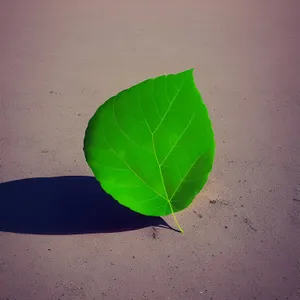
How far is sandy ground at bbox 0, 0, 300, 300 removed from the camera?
0.72 metres

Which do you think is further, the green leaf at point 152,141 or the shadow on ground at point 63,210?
the shadow on ground at point 63,210

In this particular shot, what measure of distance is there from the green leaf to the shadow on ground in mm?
99

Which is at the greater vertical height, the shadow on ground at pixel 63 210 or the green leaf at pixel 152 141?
the green leaf at pixel 152 141

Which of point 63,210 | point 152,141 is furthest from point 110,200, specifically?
point 152,141

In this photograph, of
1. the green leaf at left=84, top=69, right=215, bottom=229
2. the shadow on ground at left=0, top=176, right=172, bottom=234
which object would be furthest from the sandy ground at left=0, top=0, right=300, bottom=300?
the green leaf at left=84, top=69, right=215, bottom=229

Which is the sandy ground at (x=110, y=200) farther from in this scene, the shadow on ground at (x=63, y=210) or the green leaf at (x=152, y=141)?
the green leaf at (x=152, y=141)

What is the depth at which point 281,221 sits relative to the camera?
0.82 meters

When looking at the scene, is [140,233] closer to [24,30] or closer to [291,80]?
[291,80]

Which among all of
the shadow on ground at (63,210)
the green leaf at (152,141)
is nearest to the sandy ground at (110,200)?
the shadow on ground at (63,210)

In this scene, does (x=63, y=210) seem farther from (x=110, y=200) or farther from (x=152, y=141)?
(x=152, y=141)

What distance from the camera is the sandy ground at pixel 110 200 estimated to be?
72 centimetres

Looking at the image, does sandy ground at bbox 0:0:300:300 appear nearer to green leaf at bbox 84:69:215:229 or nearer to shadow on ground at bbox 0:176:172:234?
shadow on ground at bbox 0:176:172:234

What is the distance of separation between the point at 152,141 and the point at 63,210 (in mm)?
275

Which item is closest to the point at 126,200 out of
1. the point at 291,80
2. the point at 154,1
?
Answer: the point at 291,80
